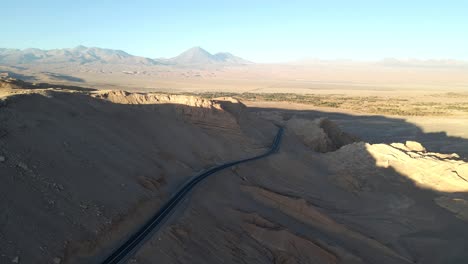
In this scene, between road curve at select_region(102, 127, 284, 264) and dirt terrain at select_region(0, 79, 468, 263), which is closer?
road curve at select_region(102, 127, 284, 264)

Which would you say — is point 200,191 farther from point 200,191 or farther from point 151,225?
point 151,225

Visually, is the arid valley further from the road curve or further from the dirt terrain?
the road curve

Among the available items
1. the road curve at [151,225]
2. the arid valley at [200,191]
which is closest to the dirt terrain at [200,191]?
the arid valley at [200,191]

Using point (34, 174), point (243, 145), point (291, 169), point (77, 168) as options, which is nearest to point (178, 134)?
point (243, 145)

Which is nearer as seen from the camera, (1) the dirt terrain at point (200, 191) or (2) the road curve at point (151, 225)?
(2) the road curve at point (151, 225)

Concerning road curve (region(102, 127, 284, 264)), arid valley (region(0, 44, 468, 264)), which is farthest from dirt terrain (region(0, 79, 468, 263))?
road curve (region(102, 127, 284, 264))

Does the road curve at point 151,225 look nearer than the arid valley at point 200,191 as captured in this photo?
Yes

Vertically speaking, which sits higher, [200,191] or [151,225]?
[151,225]

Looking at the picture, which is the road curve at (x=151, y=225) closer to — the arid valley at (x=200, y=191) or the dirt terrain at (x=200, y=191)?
the arid valley at (x=200, y=191)

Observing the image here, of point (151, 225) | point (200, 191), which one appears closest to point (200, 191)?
point (200, 191)
